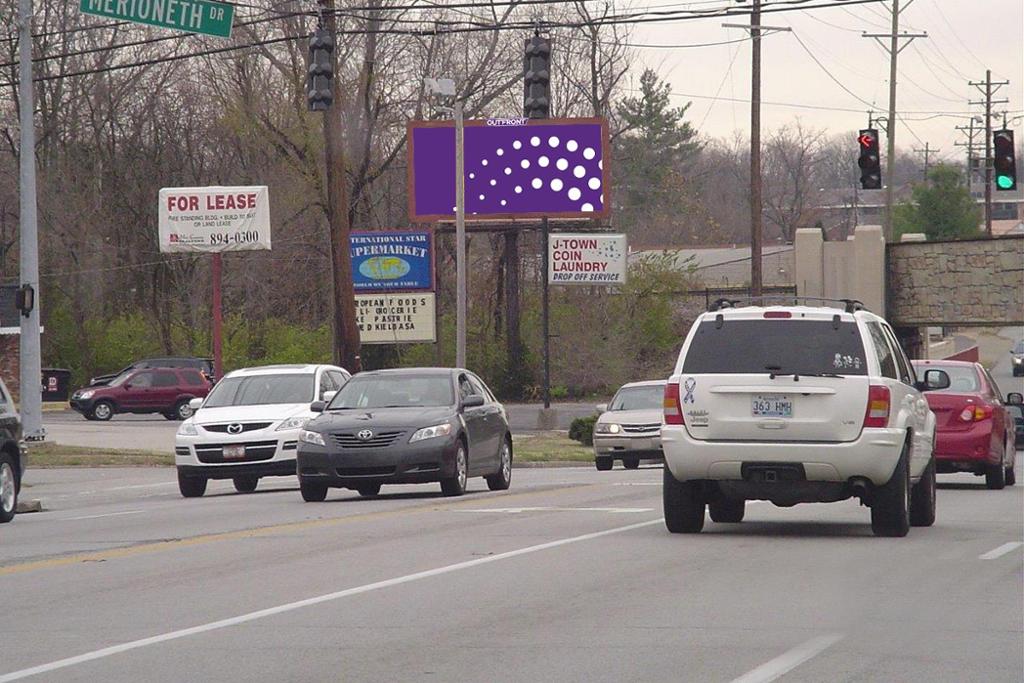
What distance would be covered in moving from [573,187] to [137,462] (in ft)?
68.9

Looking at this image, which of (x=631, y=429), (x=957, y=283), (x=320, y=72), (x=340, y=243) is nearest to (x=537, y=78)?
(x=320, y=72)

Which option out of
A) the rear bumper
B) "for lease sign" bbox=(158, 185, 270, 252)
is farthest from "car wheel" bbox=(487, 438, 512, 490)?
"for lease sign" bbox=(158, 185, 270, 252)

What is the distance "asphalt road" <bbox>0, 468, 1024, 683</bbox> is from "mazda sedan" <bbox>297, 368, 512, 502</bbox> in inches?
56.7

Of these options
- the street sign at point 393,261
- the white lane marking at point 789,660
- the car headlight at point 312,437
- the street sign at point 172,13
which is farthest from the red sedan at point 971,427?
the street sign at point 393,261

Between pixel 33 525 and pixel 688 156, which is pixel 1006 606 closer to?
pixel 33 525

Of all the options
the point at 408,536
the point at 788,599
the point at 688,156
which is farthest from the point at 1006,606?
the point at 688,156

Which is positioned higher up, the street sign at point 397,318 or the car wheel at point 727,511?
the street sign at point 397,318

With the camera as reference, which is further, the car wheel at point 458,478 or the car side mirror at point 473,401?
the car side mirror at point 473,401

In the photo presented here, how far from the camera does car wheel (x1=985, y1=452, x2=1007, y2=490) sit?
73.0 feet

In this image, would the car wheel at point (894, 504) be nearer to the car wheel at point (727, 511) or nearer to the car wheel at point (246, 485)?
the car wheel at point (727, 511)

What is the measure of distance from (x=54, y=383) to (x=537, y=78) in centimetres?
3932

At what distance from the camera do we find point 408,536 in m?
15.1

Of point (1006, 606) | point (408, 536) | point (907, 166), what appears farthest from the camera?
point (907, 166)

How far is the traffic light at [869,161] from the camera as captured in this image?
34594mm
